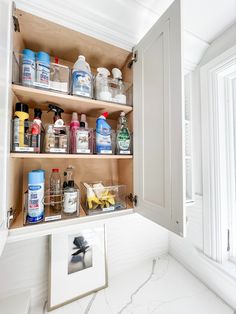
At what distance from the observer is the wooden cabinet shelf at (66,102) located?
0.63 metres

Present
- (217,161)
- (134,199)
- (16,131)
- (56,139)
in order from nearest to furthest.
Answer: (16,131), (56,139), (134,199), (217,161)

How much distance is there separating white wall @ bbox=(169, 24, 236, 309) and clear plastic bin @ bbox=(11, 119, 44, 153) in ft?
3.23

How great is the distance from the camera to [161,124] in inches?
25.1

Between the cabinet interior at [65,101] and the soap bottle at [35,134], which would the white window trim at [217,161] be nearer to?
the cabinet interior at [65,101]

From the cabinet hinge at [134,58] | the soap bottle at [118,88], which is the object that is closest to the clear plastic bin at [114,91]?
the soap bottle at [118,88]

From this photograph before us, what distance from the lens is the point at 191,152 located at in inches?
40.2

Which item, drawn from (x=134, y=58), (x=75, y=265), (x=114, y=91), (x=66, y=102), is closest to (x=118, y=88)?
(x=114, y=91)

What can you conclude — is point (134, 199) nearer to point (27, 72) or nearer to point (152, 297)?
point (152, 297)

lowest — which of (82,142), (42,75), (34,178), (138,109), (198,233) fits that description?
(198,233)

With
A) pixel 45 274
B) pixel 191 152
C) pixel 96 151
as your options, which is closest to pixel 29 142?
pixel 96 151

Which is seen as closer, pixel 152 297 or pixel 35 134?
pixel 35 134

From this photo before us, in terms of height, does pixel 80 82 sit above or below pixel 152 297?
above

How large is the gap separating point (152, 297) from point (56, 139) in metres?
0.99

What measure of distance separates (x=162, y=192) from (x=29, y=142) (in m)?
0.59
